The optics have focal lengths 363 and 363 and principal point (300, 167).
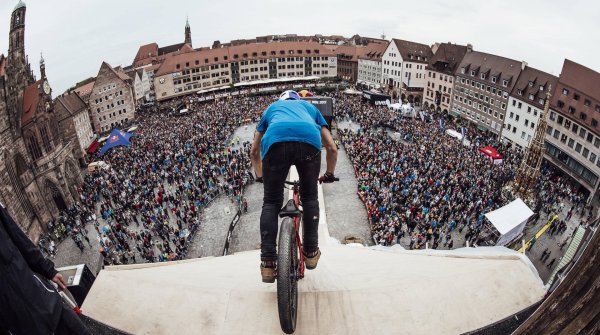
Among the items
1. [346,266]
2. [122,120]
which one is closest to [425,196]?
[346,266]

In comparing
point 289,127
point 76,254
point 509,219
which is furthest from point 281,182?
point 76,254

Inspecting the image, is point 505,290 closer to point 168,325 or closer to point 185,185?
point 168,325

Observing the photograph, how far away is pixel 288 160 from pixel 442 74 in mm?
63525

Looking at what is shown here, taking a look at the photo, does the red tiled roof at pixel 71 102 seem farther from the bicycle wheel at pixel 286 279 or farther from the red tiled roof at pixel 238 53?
the bicycle wheel at pixel 286 279

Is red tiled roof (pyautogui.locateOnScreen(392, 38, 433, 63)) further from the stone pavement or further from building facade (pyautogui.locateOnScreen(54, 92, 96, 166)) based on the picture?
the stone pavement

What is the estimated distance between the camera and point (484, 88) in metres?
53.8

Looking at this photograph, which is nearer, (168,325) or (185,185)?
(168,325)

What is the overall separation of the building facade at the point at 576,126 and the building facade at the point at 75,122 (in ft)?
181

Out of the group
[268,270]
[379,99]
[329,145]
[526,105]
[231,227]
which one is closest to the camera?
[268,270]

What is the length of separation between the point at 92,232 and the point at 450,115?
5530 centimetres

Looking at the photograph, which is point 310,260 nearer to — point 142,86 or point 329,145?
point 329,145

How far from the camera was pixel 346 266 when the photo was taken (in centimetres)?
810

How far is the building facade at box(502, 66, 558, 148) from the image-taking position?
44609 mm

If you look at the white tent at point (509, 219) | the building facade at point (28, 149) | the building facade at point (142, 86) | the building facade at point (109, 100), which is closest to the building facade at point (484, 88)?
the white tent at point (509, 219)
